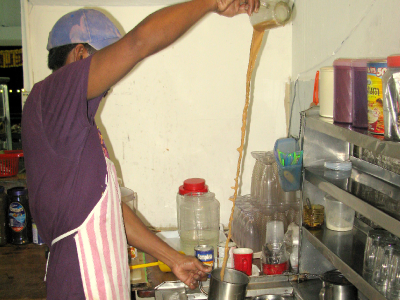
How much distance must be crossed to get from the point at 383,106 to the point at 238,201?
4.30ft

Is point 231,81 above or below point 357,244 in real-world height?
above

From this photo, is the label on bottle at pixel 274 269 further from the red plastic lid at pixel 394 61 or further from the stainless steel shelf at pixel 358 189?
the red plastic lid at pixel 394 61

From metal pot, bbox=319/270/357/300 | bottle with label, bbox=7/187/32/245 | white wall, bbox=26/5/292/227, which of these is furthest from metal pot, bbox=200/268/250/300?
bottle with label, bbox=7/187/32/245

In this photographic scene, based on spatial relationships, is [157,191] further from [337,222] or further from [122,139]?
[337,222]

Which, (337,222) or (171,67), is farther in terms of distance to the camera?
(171,67)

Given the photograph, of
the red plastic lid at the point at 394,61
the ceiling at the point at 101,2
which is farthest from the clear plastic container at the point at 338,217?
the ceiling at the point at 101,2

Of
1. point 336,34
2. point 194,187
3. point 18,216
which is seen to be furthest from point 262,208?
point 18,216

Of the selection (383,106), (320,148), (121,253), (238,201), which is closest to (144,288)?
(121,253)

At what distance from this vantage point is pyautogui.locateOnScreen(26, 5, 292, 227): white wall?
88.7 inches

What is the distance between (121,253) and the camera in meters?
1.26

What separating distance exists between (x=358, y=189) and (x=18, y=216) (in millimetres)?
1809

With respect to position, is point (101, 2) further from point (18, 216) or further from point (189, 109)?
point (18, 216)

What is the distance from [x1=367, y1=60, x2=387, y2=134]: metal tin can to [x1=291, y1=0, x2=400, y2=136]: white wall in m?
0.29

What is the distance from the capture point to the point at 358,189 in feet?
4.03
